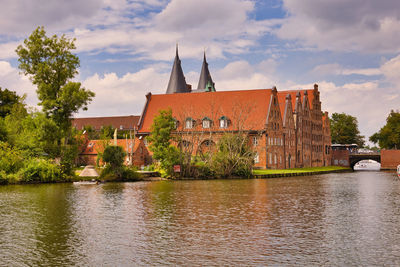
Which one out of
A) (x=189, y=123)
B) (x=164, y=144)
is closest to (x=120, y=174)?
(x=164, y=144)

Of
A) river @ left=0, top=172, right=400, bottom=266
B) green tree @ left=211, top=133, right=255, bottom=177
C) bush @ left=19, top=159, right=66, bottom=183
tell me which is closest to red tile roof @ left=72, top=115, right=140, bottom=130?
green tree @ left=211, top=133, right=255, bottom=177

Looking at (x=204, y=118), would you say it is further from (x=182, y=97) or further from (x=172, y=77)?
(x=172, y=77)

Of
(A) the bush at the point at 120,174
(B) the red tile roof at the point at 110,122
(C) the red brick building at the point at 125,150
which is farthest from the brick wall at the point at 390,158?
(B) the red tile roof at the point at 110,122

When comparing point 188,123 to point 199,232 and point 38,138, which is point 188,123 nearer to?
point 38,138

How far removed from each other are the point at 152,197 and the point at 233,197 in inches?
226

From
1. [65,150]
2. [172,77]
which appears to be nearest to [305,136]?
[172,77]

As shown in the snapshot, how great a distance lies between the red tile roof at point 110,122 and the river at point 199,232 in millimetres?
134181

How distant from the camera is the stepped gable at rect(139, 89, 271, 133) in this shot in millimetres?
76812

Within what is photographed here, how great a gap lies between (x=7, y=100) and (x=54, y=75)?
25241 millimetres

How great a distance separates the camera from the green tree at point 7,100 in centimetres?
7481

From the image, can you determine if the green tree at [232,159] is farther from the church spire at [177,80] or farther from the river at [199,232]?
the church spire at [177,80]

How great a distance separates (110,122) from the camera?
170500mm

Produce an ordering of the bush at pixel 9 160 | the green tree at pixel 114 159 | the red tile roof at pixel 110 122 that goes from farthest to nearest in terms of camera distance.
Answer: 1. the red tile roof at pixel 110 122
2. the green tree at pixel 114 159
3. the bush at pixel 9 160

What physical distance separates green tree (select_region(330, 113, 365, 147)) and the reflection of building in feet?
109
